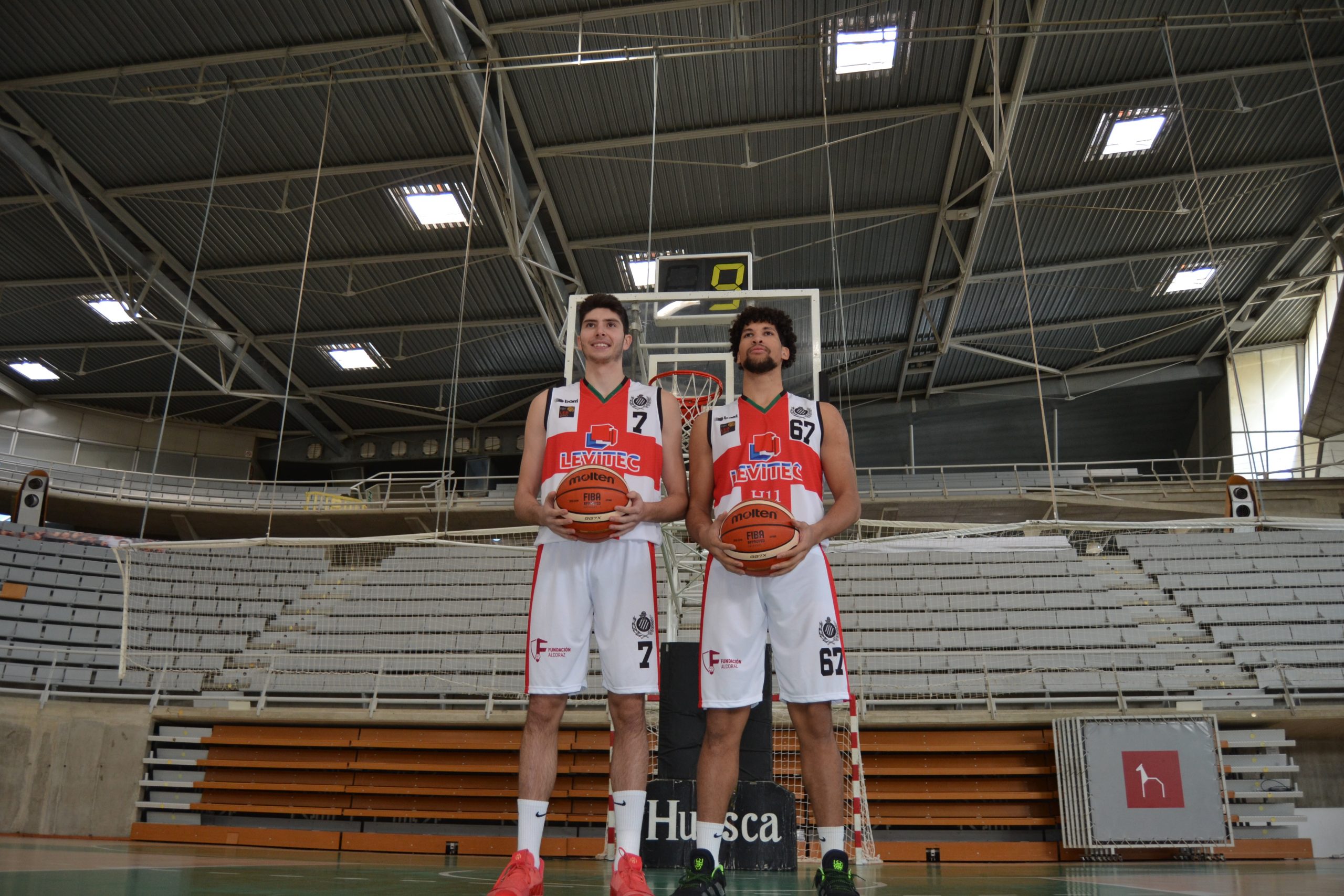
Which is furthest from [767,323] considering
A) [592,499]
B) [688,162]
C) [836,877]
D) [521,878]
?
[688,162]

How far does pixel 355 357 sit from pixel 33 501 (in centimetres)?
727

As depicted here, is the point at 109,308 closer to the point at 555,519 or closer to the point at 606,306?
the point at 606,306

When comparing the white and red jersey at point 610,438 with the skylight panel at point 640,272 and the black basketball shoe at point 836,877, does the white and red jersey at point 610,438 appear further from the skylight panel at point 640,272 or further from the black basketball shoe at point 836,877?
the skylight panel at point 640,272

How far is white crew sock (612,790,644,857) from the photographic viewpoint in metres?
2.67

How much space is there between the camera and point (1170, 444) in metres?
23.5

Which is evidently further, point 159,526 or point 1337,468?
point 159,526

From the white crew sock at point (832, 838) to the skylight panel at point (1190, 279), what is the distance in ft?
63.8

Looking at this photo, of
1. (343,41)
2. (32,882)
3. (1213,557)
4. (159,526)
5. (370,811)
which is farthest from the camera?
(159,526)

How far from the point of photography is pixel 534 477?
3.08m

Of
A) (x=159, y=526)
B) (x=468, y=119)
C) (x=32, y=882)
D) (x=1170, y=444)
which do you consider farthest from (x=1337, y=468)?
(x=159, y=526)

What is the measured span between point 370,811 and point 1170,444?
2250cm

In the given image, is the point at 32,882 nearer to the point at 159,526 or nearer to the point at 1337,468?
the point at 159,526

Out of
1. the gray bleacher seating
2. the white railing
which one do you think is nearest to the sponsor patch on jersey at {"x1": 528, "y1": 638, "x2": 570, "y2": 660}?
the gray bleacher seating

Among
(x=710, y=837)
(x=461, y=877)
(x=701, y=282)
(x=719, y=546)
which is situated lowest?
(x=461, y=877)
